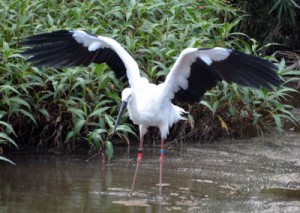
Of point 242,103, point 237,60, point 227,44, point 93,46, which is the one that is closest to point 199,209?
point 237,60

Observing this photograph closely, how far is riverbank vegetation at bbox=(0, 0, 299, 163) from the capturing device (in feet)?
26.1

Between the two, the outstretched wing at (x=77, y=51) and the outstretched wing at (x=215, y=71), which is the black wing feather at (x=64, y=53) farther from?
the outstretched wing at (x=215, y=71)

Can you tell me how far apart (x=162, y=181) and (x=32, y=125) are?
163 centimetres

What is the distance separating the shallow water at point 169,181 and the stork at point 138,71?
258mm

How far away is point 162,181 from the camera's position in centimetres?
732

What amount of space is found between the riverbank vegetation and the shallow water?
28 centimetres

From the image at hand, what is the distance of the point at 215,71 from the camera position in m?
7.01

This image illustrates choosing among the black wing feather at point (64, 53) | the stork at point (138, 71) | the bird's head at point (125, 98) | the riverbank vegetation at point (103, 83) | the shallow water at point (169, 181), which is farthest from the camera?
the riverbank vegetation at point (103, 83)

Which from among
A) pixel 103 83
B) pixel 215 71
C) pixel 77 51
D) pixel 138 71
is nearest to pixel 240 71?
pixel 215 71

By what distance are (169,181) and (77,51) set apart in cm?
154

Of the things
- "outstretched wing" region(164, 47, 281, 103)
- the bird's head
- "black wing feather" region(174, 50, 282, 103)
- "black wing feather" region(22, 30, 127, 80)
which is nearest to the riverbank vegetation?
"black wing feather" region(22, 30, 127, 80)

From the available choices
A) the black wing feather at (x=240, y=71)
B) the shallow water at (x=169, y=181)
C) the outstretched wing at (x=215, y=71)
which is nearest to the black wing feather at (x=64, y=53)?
the outstretched wing at (x=215, y=71)

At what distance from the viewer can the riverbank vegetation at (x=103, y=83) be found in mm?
7953

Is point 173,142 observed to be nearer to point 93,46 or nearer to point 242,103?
point 242,103
